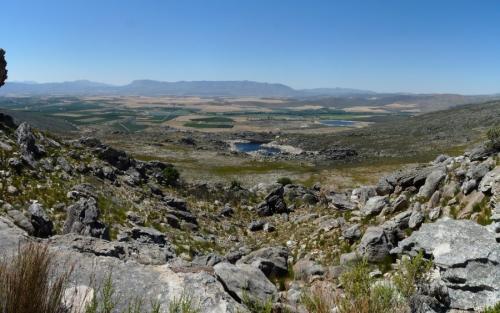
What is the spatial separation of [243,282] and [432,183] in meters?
13.5

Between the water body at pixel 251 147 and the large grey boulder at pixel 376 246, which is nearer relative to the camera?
the large grey boulder at pixel 376 246

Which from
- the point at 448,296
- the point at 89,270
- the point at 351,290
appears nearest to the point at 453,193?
the point at 448,296

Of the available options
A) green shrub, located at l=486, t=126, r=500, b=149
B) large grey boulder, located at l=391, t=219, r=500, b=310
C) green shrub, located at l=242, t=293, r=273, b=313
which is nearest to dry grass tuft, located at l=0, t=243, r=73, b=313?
green shrub, located at l=242, t=293, r=273, b=313

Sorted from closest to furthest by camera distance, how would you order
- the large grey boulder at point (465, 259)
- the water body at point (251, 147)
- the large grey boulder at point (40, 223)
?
1. the large grey boulder at point (465, 259)
2. the large grey boulder at point (40, 223)
3. the water body at point (251, 147)

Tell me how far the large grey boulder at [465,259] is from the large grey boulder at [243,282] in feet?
13.2

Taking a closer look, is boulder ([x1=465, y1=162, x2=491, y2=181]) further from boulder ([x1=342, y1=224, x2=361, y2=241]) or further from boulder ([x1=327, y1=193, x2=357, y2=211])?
boulder ([x1=327, y1=193, x2=357, y2=211])

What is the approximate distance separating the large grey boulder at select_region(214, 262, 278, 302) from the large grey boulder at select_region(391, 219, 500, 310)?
13.2 ft

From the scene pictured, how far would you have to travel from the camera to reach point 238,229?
31.1 metres

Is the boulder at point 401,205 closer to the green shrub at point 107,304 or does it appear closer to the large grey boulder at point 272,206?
the green shrub at point 107,304

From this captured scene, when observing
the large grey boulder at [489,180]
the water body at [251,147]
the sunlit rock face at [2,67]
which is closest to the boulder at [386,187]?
the large grey boulder at [489,180]

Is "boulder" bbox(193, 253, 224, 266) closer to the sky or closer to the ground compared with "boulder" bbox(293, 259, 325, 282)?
closer to the ground

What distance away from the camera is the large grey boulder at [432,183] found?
19250 millimetres

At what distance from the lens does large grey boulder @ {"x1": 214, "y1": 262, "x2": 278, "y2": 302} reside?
30.9ft

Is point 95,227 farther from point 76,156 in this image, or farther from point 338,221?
point 76,156
